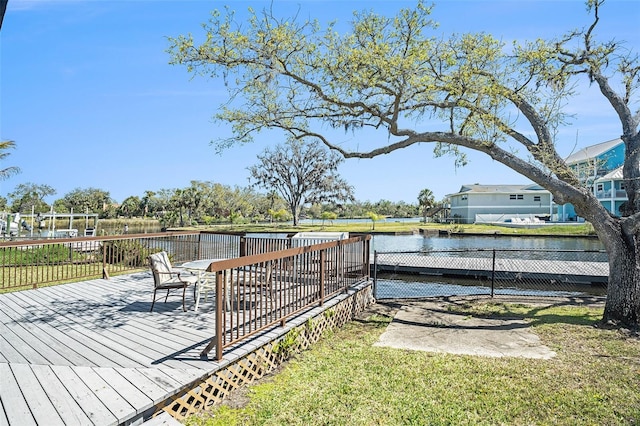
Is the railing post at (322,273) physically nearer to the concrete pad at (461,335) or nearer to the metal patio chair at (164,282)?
the concrete pad at (461,335)

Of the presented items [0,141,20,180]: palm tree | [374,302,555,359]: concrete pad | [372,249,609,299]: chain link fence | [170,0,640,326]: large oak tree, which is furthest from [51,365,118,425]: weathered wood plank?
[0,141,20,180]: palm tree

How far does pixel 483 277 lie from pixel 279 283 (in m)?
8.99

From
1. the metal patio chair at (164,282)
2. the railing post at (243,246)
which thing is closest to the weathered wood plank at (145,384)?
the metal patio chair at (164,282)

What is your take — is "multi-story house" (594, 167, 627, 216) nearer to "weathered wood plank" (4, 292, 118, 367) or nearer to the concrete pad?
the concrete pad

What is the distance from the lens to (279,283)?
511 centimetres

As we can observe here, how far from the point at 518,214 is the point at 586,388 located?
4279 centimetres

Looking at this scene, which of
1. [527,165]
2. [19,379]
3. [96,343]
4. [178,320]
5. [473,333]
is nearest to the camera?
[19,379]

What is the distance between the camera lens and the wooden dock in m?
10.8

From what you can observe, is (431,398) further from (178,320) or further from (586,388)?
(178,320)

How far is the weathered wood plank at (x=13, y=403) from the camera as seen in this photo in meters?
2.46

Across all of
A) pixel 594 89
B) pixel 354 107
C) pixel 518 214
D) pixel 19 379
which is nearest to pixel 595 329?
pixel 594 89

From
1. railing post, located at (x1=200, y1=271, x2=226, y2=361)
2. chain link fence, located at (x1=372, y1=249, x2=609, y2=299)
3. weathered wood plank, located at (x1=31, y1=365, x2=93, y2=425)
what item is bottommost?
chain link fence, located at (x1=372, y1=249, x2=609, y2=299)

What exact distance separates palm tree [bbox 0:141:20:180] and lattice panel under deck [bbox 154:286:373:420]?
1430 cm

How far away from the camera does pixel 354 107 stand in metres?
7.31
